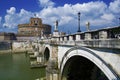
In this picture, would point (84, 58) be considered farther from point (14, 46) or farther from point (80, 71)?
point (14, 46)

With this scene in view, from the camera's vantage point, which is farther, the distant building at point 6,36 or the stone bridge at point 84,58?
the distant building at point 6,36

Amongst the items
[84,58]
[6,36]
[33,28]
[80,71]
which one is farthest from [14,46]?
[84,58]

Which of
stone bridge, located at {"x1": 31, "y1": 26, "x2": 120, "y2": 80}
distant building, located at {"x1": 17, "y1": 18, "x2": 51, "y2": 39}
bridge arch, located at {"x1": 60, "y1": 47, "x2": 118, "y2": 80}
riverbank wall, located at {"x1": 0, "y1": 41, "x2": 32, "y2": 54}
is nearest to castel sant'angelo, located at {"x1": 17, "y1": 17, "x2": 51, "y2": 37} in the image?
distant building, located at {"x1": 17, "y1": 18, "x2": 51, "y2": 39}

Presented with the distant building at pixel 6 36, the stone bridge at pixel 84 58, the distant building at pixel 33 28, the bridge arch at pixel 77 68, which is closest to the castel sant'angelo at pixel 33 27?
the distant building at pixel 33 28

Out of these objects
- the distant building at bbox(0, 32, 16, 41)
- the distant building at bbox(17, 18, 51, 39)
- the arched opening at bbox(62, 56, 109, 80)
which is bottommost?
the arched opening at bbox(62, 56, 109, 80)

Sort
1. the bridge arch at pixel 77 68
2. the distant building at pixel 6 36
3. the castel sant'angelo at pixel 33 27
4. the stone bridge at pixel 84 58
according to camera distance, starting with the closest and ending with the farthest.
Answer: the stone bridge at pixel 84 58 < the bridge arch at pixel 77 68 < the distant building at pixel 6 36 < the castel sant'angelo at pixel 33 27

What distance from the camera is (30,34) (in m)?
101

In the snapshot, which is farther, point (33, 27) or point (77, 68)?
point (33, 27)

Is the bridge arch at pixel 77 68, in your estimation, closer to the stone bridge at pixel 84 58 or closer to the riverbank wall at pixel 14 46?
the stone bridge at pixel 84 58

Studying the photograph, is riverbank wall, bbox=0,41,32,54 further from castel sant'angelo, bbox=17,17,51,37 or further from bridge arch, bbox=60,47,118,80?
bridge arch, bbox=60,47,118,80

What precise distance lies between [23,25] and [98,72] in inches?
3711

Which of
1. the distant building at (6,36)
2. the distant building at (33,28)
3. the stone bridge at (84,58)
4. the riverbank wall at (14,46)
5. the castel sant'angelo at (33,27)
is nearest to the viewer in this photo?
the stone bridge at (84,58)

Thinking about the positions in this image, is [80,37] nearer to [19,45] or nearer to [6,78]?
[6,78]

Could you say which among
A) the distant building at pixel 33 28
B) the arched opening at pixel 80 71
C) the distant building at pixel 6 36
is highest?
the distant building at pixel 33 28
